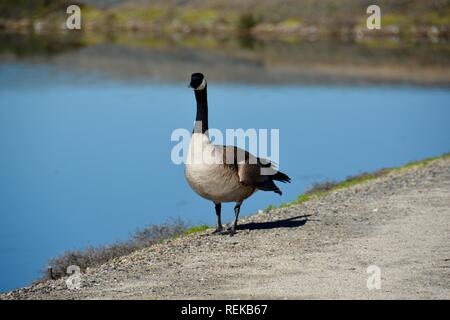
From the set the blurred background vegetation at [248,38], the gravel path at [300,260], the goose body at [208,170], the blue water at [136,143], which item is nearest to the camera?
the gravel path at [300,260]

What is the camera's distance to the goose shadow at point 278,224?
1358 centimetres

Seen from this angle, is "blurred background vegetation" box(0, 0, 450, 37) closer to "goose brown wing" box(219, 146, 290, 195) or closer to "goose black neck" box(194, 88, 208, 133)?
"goose brown wing" box(219, 146, 290, 195)

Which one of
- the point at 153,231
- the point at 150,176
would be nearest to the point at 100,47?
the point at 150,176

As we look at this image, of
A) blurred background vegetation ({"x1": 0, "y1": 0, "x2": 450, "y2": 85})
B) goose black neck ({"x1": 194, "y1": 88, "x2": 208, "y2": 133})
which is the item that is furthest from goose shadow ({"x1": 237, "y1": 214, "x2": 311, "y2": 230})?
blurred background vegetation ({"x1": 0, "y1": 0, "x2": 450, "y2": 85})

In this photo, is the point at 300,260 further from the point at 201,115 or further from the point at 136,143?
the point at 136,143

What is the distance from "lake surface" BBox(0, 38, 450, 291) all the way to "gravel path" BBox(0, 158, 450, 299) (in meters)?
4.79

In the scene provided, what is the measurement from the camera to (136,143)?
103 ft

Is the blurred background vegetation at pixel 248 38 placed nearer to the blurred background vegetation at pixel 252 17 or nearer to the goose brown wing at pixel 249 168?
the blurred background vegetation at pixel 252 17

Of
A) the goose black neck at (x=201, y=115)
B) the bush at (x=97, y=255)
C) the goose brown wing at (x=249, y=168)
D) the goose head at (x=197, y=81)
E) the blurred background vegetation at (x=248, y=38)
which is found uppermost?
the blurred background vegetation at (x=248, y=38)

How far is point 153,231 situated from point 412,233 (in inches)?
197

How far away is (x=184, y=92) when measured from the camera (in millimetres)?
49688

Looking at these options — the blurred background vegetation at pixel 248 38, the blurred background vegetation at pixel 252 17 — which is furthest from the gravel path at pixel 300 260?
the blurred background vegetation at pixel 252 17

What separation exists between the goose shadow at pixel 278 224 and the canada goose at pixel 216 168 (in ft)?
3.29
